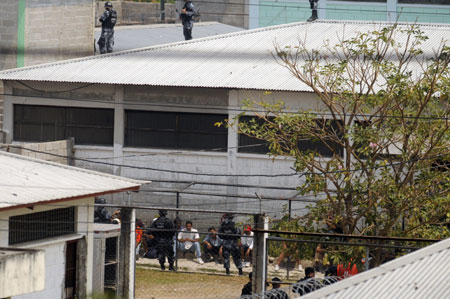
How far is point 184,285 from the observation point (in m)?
19.6

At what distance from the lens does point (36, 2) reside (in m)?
28.2

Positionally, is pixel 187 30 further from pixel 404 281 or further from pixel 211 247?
pixel 404 281

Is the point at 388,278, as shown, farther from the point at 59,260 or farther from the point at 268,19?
the point at 268,19

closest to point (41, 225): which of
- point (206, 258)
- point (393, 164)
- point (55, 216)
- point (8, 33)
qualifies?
point (55, 216)

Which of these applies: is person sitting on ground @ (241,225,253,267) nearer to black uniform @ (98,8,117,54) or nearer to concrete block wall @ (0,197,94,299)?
concrete block wall @ (0,197,94,299)

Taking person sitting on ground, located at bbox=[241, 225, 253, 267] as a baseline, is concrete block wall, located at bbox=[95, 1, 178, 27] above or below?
above

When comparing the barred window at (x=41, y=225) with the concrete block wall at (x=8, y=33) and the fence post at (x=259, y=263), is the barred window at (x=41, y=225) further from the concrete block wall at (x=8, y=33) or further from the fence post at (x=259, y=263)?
the concrete block wall at (x=8, y=33)

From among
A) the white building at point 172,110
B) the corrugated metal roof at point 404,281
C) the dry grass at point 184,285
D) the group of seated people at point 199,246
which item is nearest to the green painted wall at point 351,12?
the white building at point 172,110

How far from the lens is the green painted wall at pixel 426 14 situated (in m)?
36.6

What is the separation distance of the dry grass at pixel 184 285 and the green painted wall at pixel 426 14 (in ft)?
62.3

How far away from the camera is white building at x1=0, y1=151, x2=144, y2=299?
50.6ft

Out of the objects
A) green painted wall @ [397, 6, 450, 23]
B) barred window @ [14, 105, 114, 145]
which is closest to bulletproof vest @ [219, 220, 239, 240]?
barred window @ [14, 105, 114, 145]

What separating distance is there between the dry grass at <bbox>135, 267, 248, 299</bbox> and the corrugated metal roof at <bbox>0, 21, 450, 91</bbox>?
5430 mm

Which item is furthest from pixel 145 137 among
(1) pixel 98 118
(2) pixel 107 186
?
(2) pixel 107 186
